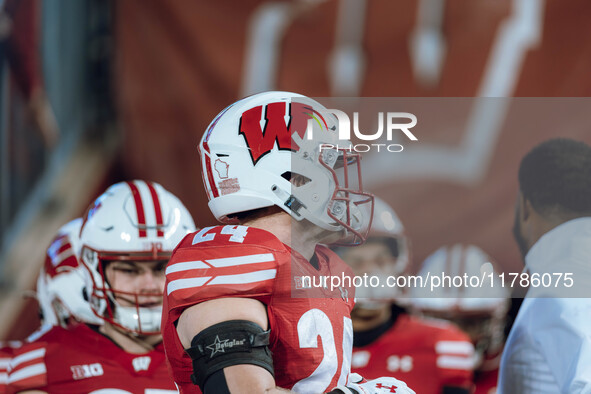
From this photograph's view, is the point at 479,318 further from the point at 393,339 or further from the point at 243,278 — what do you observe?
the point at 243,278

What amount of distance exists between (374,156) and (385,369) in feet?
5.00

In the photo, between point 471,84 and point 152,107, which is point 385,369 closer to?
point 471,84

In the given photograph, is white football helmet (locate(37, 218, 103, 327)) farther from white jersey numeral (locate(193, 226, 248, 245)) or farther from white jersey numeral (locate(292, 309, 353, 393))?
white jersey numeral (locate(292, 309, 353, 393))

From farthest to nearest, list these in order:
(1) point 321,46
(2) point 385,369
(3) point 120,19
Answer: (3) point 120,19, (1) point 321,46, (2) point 385,369

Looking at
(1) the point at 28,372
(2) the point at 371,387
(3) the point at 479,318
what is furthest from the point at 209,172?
(3) the point at 479,318

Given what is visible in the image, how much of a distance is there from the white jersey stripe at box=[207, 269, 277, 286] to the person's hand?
242 mm

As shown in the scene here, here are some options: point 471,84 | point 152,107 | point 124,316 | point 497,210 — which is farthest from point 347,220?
point 152,107

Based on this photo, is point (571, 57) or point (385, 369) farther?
point (571, 57)

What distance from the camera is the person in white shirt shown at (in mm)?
1942

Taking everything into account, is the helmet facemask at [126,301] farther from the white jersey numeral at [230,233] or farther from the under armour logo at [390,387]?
the under armour logo at [390,387]

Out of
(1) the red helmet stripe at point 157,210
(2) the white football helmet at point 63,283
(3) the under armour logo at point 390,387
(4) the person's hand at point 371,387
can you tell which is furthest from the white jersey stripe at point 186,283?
(2) the white football helmet at point 63,283

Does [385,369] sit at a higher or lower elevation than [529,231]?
lower

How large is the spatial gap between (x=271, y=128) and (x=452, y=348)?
81.9 inches

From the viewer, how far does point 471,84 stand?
5137 mm
